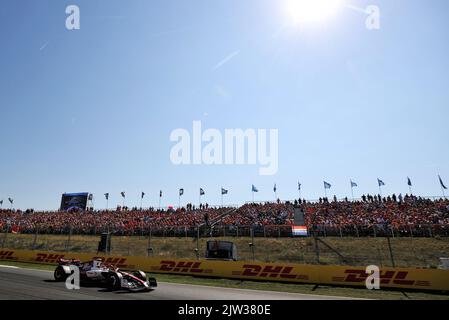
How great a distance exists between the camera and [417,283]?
12867mm

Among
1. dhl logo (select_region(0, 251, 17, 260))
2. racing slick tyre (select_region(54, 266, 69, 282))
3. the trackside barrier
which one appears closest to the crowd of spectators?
dhl logo (select_region(0, 251, 17, 260))

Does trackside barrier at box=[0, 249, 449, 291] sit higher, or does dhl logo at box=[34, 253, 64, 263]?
trackside barrier at box=[0, 249, 449, 291]

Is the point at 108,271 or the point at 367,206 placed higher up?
the point at 367,206

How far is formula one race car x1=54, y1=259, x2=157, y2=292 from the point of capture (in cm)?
1180

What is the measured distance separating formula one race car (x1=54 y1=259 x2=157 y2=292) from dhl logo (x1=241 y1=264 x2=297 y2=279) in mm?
5373

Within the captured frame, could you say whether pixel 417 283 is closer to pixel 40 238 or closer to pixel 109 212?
pixel 40 238

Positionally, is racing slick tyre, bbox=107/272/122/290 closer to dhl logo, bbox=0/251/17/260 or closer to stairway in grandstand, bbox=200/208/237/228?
dhl logo, bbox=0/251/17/260

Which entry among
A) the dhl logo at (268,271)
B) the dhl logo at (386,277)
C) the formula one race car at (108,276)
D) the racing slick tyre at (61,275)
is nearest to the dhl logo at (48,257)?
the formula one race car at (108,276)

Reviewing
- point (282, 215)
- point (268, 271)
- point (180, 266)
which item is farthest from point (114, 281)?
point (282, 215)

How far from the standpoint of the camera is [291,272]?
15.1 metres
